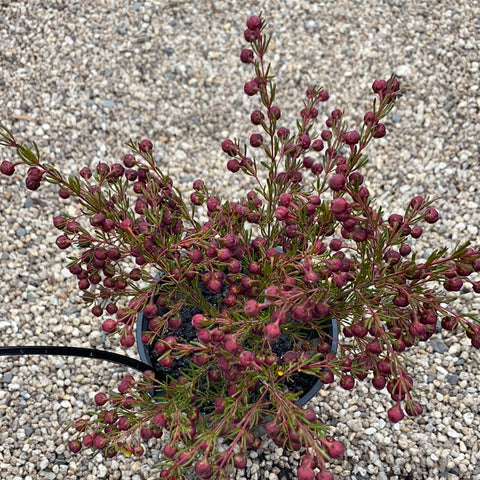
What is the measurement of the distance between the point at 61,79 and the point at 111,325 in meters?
2.65

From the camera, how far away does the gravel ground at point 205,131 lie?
2541 mm

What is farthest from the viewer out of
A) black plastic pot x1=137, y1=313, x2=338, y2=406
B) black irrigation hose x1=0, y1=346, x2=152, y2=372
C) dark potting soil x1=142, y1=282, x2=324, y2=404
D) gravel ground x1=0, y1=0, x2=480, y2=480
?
gravel ground x1=0, y1=0, x2=480, y2=480

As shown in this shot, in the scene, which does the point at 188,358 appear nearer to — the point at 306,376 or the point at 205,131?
the point at 306,376

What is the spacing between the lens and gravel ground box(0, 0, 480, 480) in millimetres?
2541

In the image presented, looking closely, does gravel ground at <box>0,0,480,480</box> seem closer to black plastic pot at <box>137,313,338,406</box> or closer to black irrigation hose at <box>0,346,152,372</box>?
black plastic pot at <box>137,313,338,406</box>

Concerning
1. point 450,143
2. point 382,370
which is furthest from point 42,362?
point 450,143

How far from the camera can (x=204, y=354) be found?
1.69 meters

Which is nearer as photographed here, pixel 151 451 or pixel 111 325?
pixel 111 325

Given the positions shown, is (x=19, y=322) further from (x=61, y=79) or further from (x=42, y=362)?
(x=61, y=79)

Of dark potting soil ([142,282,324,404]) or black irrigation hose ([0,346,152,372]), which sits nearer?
black irrigation hose ([0,346,152,372])

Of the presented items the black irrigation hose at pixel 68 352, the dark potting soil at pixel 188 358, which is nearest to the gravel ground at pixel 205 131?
the dark potting soil at pixel 188 358

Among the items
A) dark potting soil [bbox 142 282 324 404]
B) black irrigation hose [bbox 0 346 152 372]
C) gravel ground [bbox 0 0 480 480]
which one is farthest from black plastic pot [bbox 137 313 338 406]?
gravel ground [bbox 0 0 480 480]

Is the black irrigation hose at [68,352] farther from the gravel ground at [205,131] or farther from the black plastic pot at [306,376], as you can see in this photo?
the gravel ground at [205,131]

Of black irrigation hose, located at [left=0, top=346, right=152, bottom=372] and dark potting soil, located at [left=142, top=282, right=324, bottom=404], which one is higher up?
black irrigation hose, located at [left=0, top=346, right=152, bottom=372]
